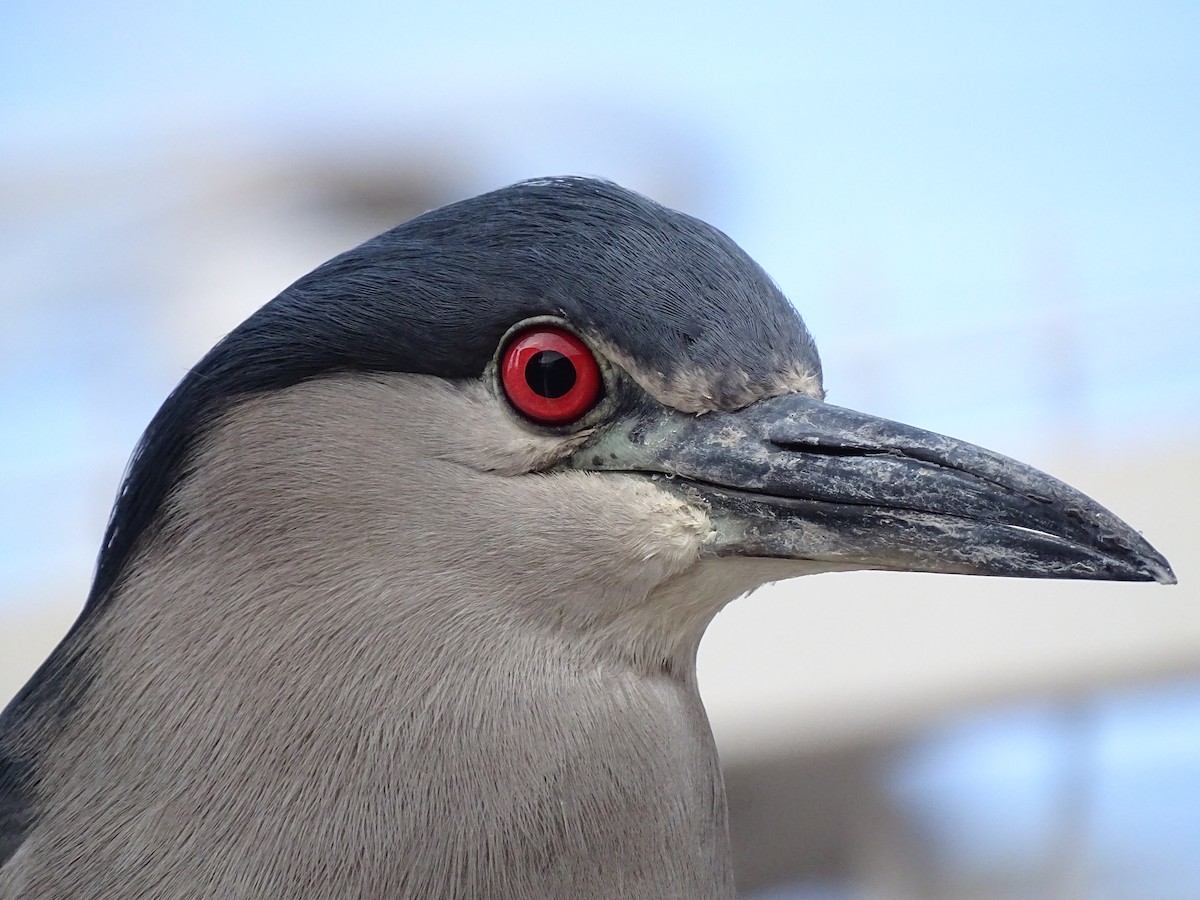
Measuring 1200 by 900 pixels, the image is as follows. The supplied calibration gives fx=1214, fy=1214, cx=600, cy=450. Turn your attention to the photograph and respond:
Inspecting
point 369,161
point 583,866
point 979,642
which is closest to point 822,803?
point 979,642

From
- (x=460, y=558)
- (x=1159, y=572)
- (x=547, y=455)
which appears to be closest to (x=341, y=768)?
(x=460, y=558)

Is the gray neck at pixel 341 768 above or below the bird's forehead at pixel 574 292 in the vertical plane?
below

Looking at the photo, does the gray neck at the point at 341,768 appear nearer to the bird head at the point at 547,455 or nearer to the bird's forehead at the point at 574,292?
the bird head at the point at 547,455

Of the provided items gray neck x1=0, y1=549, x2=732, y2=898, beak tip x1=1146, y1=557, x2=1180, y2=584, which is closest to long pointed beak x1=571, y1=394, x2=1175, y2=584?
beak tip x1=1146, y1=557, x2=1180, y2=584

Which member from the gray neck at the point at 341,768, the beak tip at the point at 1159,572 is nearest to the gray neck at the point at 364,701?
the gray neck at the point at 341,768

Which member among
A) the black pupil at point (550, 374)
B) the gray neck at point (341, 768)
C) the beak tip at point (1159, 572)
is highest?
the black pupil at point (550, 374)

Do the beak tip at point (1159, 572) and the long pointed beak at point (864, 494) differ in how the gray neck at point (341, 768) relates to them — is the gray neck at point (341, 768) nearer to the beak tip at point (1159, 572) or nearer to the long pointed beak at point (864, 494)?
the long pointed beak at point (864, 494)

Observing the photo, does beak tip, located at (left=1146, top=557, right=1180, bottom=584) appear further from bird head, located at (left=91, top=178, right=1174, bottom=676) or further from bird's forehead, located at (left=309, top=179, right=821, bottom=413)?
bird's forehead, located at (left=309, top=179, right=821, bottom=413)
